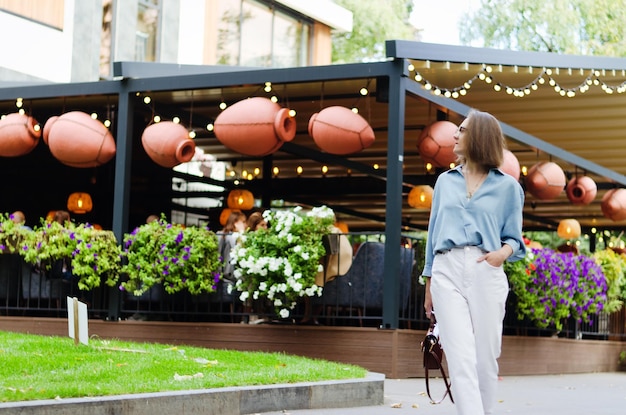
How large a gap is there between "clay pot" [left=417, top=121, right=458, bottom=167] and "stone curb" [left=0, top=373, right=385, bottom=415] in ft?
15.0

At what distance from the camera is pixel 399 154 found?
39.1 feet

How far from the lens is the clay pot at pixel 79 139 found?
43.7 ft

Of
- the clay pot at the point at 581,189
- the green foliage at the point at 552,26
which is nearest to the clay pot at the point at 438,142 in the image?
the clay pot at the point at 581,189

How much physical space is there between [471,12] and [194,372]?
3226 centimetres

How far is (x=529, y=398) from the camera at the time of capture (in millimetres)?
10047

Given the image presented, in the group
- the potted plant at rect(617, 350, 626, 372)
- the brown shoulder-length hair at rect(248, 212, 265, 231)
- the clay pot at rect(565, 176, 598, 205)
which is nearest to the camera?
the brown shoulder-length hair at rect(248, 212, 265, 231)

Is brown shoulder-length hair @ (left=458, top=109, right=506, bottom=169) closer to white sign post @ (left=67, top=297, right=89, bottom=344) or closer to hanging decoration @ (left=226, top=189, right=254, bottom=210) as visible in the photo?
white sign post @ (left=67, top=297, right=89, bottom=344)

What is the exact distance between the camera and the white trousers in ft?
17.5

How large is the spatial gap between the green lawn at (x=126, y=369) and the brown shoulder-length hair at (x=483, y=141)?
2.73 m

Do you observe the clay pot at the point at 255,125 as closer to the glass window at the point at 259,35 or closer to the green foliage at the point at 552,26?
the glass window at the point at 259,35

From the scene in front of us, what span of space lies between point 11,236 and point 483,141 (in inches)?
346

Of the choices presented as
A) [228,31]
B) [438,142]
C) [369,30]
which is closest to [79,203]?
[438,142]

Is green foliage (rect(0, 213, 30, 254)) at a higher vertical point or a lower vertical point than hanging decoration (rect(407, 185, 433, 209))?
lower

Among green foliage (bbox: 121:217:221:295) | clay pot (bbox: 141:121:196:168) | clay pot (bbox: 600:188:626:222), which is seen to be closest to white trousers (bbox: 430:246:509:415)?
green foliage (bbox: 121:217:221:295)
